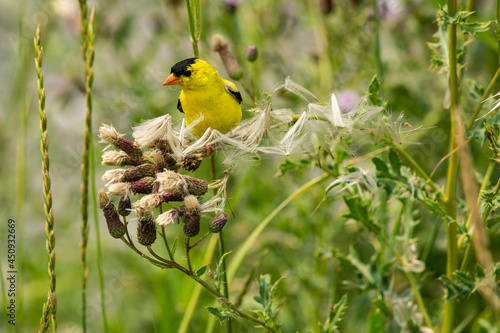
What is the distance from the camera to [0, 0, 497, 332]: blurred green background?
2701 mm

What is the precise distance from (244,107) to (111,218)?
88.5 inches

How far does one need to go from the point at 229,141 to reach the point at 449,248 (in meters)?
0.72

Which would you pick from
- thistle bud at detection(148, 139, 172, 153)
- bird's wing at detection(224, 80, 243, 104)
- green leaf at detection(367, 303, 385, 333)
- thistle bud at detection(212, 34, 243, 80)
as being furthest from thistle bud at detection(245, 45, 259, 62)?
green leaf at detection(367, 303, 385, 333)

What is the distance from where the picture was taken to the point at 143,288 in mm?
3244

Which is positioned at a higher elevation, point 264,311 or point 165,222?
point 165,222

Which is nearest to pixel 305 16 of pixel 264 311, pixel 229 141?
pixel 229 141

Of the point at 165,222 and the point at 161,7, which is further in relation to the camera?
the point at 161,7

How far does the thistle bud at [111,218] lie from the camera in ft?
4.21

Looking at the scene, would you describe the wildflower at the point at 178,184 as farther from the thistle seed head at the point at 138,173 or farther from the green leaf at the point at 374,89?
the green leaf at the point at 374,89

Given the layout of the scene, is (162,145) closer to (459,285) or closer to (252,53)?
(252,53)

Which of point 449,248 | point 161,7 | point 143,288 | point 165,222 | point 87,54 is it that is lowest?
point 143,288

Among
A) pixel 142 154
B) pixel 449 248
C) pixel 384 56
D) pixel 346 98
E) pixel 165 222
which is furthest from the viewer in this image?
pixel 384 56

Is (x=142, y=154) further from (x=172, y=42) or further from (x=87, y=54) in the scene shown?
(x=172, y=42)

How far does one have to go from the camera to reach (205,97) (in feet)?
5.30
